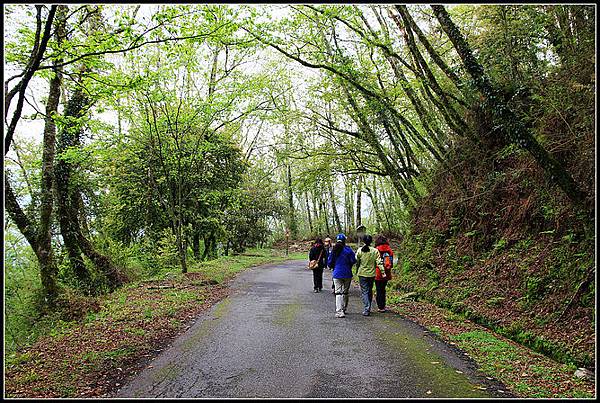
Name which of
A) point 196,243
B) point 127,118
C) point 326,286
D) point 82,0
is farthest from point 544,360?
point 196,243

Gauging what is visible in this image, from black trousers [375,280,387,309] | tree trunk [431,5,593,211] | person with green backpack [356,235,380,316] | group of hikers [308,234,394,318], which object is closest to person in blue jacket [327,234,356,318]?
group of hikers [308,234,394,318]

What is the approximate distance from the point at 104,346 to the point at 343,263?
207 inches

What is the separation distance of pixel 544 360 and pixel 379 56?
1125 centimetres

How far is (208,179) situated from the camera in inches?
877

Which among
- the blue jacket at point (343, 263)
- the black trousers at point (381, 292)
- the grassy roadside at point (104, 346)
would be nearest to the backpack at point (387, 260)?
the black trousers at point (381, 292)

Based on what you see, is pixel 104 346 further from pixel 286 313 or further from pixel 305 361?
pixel 286 313

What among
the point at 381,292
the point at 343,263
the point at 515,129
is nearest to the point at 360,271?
the point at 343,263

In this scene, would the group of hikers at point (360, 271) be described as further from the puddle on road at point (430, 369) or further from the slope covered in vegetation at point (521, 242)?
the puddle on road at point (430, 369)

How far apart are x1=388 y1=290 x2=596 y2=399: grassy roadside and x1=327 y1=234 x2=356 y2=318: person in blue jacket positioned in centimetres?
161

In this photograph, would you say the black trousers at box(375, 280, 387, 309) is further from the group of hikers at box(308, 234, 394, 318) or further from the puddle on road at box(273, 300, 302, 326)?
the puddle on road at box(273, 300, 302, 326)

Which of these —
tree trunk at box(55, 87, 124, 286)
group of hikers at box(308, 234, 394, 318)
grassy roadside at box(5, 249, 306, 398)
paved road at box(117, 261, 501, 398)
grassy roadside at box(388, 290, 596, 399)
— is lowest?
grassy roadside at box(388, 290, 596, 399)

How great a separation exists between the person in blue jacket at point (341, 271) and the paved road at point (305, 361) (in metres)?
0.32

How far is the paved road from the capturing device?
5387mm

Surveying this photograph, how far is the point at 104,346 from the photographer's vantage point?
7383mm
